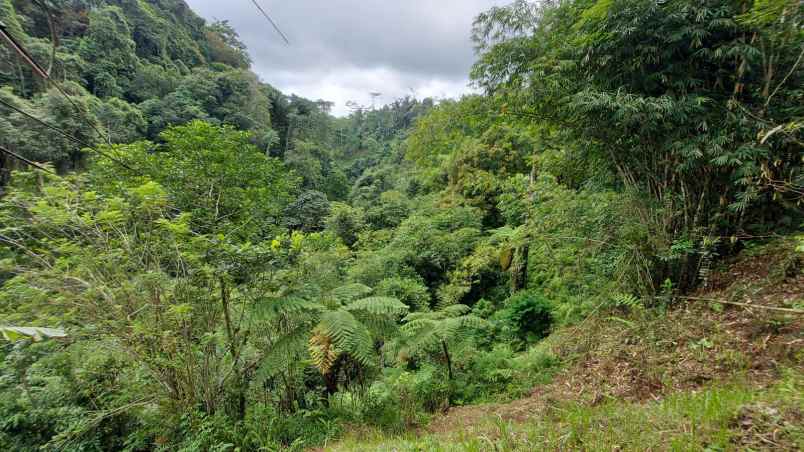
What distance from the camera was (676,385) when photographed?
266 cm

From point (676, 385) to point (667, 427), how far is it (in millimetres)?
1020

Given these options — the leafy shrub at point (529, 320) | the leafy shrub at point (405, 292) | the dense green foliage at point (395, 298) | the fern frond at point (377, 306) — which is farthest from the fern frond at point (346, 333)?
the leafy shrub at point (405, 292)

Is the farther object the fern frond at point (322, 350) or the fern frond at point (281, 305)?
the fern frond at point (322, 350)

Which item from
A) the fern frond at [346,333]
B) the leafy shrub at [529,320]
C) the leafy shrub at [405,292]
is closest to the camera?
the fern frond at [346,333]

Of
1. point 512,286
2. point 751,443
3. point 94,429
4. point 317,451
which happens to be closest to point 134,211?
point 94,429

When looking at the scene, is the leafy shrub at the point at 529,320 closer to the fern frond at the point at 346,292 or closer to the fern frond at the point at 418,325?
the fern frond at the point at 418,325

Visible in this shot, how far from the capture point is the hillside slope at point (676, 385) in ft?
5.98

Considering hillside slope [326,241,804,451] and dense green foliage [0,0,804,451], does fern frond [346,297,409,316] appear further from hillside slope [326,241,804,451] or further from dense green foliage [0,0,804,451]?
hillside slope [326,241,804,451]

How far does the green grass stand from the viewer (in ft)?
5.58

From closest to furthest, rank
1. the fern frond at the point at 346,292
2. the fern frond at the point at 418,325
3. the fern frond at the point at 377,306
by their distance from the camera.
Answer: the fern frond at the point at 377,306 < the fern frond at the point at 346,292 < the fern frond at the point at 418,325

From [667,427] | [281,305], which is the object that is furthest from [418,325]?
[667,427]

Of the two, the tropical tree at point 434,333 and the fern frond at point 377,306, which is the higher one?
the fern frond at point 377,306

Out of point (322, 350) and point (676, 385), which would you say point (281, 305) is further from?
point (676, 385)

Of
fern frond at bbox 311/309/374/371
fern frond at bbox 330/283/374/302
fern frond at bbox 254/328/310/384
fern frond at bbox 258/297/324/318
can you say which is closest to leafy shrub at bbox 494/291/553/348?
fern frond at bbox 330/283/374/302
